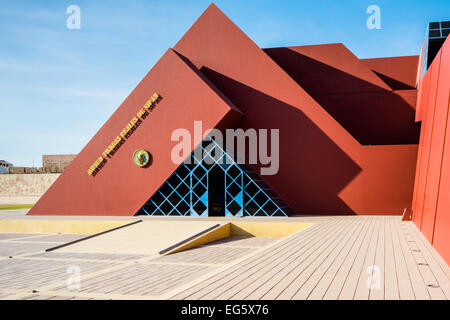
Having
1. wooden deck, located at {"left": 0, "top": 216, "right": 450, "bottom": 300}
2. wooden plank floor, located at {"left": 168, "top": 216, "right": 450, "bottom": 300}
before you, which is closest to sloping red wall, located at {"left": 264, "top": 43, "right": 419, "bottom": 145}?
wooden deck, located at {"left": 0, "top": 216, "right": 450, "bottom": 300}

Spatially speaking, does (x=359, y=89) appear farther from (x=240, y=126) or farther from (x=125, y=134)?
(x=125, y=134)

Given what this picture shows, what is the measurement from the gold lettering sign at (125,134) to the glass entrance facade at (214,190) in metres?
2.57

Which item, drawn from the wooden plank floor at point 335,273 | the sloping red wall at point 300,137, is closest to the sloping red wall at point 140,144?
the sloping red wall at point 300,137

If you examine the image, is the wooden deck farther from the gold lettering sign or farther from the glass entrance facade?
the gold lettering sign

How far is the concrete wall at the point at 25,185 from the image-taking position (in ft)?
122

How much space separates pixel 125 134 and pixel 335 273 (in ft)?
43.1

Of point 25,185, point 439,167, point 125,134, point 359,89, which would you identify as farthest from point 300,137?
point 25,185

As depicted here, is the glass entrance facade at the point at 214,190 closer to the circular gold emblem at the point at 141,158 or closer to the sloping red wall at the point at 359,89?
the circular gold emblem at the point at 141,158

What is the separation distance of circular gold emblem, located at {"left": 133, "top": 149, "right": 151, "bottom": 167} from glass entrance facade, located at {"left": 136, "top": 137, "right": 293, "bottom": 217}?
1205 mm

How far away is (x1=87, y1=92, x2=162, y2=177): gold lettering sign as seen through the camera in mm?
17375

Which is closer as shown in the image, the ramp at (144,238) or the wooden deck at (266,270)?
the wooden deck at (266,270)

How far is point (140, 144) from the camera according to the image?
1741 centimetres
